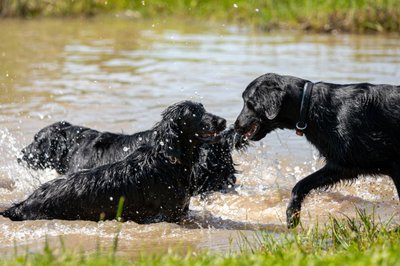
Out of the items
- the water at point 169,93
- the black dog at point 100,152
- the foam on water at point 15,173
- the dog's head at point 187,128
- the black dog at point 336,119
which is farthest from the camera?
the foam on water at point 15,173

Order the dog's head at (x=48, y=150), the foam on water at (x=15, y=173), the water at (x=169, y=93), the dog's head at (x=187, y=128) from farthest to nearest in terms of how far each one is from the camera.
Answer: the dog's head at (x=48, y=150) < the foam on water at (x=15, y=173) < the dog's head at (x=187, y=128) < the water at (x=169, y=93)

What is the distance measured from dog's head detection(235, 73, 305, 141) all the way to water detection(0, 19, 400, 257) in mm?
803

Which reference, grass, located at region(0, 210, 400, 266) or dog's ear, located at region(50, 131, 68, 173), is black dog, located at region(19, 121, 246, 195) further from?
grass, located at region(0, 210, 400, 266)

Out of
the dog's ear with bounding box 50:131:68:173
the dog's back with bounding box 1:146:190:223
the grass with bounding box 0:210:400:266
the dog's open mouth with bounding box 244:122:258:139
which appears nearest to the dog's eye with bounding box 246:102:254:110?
the dog's open mouth with bounding box 244:122:258:139

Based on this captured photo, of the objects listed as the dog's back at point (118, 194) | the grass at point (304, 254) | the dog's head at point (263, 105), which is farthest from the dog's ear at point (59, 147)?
the grass at point (304, 254)

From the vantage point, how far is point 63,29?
2005 centimetres

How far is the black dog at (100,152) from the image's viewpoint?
8055 millimetres

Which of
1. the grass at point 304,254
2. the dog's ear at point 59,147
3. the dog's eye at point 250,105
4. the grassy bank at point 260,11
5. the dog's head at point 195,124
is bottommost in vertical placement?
the grassy bank at point 260,11

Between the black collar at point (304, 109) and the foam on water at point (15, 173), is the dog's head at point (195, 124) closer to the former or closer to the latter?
the black collar at point (304, 109)

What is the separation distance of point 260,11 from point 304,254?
51.5 ft

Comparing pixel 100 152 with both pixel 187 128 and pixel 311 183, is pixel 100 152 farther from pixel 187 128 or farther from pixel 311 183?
pixel 311 183

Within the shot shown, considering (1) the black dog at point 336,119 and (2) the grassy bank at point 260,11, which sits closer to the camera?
(1) the black dog at point 336,119

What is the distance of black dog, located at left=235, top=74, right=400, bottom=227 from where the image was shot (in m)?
6.87

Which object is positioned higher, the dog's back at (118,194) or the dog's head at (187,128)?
the dog's head at (187,128)
